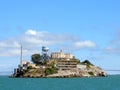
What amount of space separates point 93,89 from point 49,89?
423 inches

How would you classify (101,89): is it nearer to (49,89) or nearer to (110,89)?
(110,89)

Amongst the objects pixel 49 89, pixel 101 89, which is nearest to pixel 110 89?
pixel 101 89

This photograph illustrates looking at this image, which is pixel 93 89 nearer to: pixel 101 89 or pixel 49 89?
pixel 101 89

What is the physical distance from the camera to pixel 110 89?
116375 millimetres

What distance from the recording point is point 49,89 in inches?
4724

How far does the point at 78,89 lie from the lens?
11825cm

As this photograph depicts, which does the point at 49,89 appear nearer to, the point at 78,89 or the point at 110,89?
the point at 78,89

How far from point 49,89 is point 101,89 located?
41.2 feet

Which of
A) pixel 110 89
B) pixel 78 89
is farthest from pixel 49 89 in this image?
pixel 110 89

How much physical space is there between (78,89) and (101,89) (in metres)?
5.55

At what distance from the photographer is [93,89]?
386 ft

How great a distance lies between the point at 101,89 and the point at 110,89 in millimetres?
3058

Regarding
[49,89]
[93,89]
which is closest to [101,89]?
[93,89]
